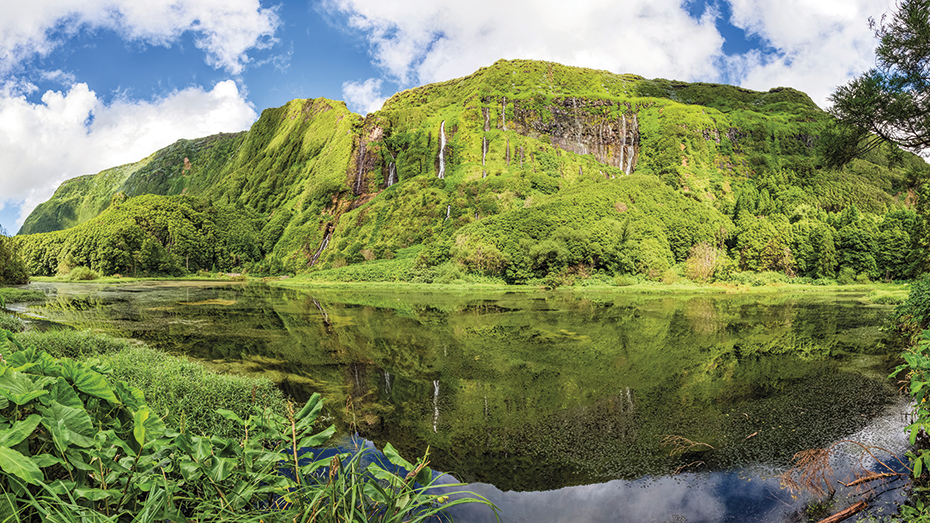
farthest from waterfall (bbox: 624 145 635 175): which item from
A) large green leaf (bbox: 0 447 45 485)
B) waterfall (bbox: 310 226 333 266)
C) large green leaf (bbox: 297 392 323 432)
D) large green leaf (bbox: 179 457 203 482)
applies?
large green leaf (bbox: 0 447 45 485)

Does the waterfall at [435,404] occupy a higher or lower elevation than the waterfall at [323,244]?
lower

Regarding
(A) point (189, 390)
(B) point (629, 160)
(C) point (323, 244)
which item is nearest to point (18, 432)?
(A) point (189, 390)

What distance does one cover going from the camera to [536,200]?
84000mm

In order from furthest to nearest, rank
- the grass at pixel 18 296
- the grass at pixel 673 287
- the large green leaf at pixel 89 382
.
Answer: the grass at pixel 673 287
the grass at pixel 18 296
the large green leaf at pixel 89 382

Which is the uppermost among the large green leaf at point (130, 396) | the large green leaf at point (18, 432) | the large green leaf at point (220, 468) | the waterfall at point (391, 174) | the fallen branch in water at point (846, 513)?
the waterfall at point (391, 174)

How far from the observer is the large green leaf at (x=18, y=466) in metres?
1.90

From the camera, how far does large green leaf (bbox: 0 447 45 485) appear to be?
190 centimetres

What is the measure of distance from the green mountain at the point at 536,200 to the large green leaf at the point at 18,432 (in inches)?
2154

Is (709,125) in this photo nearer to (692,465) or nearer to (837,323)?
(837,323)

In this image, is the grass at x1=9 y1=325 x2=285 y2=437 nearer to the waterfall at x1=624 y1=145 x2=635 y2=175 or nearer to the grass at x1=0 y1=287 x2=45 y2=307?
the grass at x1=0 y1=287 x2=45 y2=307

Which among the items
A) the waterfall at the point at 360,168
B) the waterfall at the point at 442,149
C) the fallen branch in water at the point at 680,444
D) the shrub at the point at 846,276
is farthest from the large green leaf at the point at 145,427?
the waterfall at the point at 360,168

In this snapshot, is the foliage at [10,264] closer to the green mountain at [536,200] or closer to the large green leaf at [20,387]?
the green mountain at [536,200]

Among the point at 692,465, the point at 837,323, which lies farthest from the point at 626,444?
the point at 837,323

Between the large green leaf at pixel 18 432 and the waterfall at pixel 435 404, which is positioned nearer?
the large green leaf at pixel 18 432
